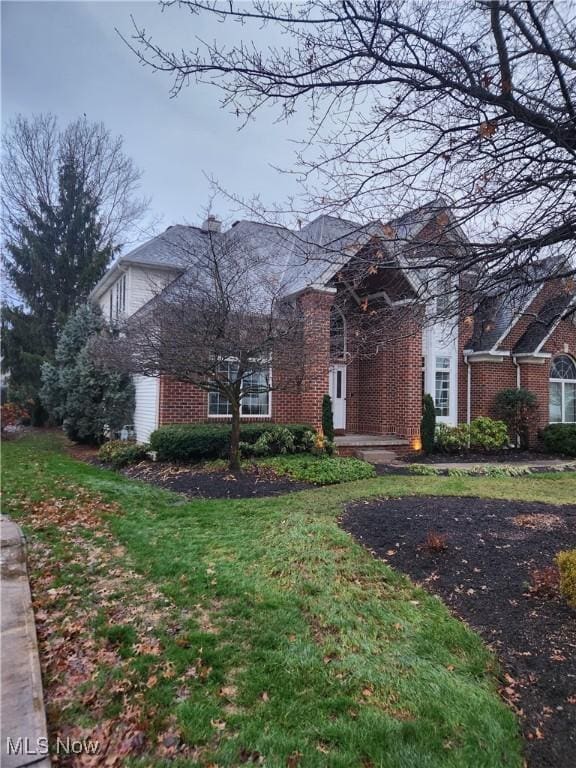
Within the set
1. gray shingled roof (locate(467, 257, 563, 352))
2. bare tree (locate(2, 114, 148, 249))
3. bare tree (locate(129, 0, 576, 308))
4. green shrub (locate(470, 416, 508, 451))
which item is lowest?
green shrub (locate(470, 416, 508, 451))

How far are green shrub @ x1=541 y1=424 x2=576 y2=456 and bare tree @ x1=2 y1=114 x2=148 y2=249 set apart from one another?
22.4 m

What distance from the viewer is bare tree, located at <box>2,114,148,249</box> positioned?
24.0 metres

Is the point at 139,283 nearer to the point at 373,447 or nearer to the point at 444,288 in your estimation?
the point at 373,447

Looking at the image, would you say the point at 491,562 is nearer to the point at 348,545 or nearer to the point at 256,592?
the point at 348,545

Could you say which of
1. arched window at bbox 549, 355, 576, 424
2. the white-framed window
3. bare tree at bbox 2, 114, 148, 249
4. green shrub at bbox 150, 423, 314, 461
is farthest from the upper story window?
arched window at bbox 549, 355, 576, 424

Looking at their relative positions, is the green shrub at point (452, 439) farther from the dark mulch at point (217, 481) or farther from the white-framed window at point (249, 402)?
the dark mulch at point (217, 481)

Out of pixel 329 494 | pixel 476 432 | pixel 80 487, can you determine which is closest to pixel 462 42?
pixel 329 494

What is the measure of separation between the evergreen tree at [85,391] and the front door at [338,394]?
6.34m

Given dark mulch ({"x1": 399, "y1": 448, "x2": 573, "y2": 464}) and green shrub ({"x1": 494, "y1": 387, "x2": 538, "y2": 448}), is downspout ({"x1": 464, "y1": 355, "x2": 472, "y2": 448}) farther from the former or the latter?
dark mulch ({"x1": 399, "y1": 448, "x2": 573, "y2": 464})

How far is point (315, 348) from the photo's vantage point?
9.96m

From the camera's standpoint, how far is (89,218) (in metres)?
24.6

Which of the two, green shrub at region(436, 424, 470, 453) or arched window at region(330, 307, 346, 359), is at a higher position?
arched window at region(330, 307, 346, 359)

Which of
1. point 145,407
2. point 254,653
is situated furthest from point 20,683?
point 145,407

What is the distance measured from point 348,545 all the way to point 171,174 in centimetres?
1269
